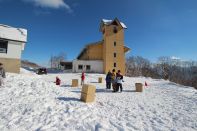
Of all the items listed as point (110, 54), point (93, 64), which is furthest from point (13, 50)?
point (110, 54)

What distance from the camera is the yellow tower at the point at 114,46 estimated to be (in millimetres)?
44144

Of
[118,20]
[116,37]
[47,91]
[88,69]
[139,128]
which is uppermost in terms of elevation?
[118,20]

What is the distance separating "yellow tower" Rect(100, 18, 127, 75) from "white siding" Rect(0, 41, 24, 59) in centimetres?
2291

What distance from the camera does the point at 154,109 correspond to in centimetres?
1105

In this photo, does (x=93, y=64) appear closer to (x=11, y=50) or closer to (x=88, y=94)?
(x=11, y=50)

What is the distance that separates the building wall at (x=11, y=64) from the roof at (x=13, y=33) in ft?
8.62

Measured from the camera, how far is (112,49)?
146 ft

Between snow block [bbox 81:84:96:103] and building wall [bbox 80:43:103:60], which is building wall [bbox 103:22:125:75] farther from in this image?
snow block [bbox 81:84:96:103]

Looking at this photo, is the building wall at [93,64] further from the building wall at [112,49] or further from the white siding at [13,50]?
the white siding at [13,50]

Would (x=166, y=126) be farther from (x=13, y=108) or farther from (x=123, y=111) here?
(x=13, y=108)

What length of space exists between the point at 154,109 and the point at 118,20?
121ft

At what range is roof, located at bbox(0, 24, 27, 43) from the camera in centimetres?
2370

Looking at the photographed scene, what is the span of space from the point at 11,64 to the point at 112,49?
25.4 metres

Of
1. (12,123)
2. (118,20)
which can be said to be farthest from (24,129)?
(118,20)
